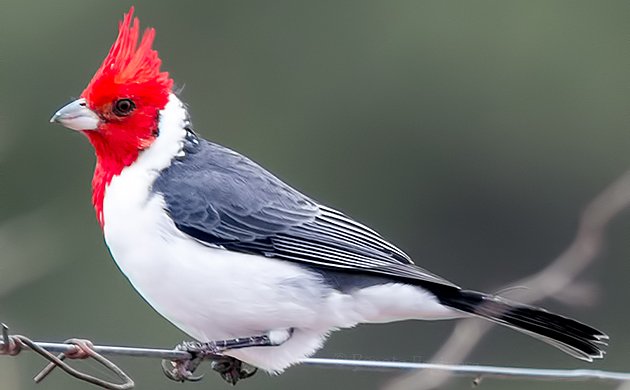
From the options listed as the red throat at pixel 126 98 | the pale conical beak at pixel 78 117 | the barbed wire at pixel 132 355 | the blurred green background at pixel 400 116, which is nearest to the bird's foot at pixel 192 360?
the barbed wire at pixel 132 355

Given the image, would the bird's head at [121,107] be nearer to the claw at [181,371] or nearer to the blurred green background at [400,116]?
the claw at [181,371]

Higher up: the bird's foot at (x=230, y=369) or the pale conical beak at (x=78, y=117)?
the pale conical beak at (x=78, y=117)

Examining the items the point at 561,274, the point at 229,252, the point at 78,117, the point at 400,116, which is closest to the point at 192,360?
the point at 229,252

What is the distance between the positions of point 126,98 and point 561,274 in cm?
157

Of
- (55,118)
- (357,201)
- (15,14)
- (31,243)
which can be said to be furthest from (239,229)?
(15,14)

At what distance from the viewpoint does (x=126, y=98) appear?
4.27 m

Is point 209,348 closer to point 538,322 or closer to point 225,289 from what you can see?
point 225,289

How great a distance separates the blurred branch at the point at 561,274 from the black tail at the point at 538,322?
598mm

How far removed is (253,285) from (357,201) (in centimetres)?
756

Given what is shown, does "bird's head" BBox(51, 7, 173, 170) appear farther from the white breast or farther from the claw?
the claw

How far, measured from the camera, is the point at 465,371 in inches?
138

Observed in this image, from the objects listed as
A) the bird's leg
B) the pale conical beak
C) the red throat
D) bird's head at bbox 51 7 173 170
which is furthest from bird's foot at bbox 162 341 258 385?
the pale conical beak

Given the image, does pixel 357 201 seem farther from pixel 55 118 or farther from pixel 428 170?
pixel 55 118

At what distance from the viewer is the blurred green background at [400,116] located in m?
10.8
